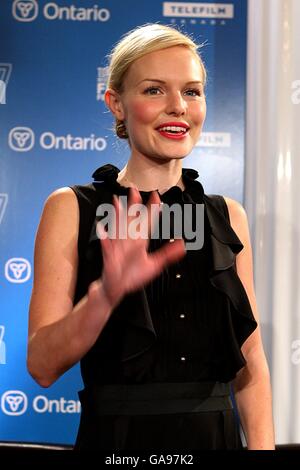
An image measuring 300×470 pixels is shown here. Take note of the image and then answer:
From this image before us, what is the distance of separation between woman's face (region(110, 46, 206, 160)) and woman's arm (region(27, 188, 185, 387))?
0.16 m

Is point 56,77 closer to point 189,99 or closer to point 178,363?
point 189,99

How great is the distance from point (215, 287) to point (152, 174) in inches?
12.2

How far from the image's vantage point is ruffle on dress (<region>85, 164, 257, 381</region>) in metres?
1.55

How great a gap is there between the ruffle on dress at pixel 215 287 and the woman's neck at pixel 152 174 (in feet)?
0.06

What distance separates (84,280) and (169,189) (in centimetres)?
31

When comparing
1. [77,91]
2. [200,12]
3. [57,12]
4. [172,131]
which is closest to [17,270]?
[77,91]

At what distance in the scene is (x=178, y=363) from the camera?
1.56 meters

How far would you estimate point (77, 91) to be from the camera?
308cm

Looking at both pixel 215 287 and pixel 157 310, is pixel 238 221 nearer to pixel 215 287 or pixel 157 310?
pixel 215 287

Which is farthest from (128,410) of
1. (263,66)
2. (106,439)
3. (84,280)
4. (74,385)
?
(263,66)

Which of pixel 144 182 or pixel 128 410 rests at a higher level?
pixel 144 182

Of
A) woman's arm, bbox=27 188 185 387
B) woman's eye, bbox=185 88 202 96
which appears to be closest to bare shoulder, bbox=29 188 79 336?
woman's arm, bbox=27 188 185 387

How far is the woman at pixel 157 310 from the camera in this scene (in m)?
1.54

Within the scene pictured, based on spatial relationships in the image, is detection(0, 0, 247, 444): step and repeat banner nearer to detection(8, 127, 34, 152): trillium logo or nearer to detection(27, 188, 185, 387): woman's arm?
detection(8, 127, 34, 152): trillium logo
